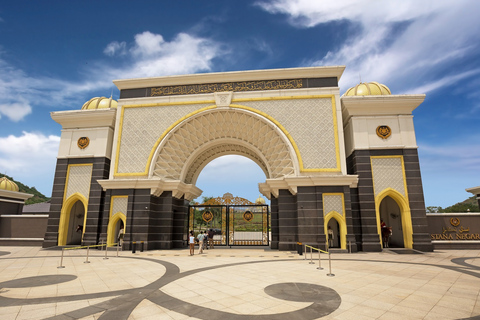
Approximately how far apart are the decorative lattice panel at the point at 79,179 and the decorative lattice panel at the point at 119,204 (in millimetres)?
2521

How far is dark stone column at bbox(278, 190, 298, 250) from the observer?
1552 centimetres

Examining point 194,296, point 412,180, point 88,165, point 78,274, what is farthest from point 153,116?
point 412,180

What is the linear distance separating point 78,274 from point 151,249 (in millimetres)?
8296

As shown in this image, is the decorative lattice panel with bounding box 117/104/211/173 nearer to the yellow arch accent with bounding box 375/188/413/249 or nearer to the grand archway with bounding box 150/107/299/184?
the grand archway with bounding box 150/107/299/184

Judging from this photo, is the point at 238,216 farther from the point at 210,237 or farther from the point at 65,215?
the point at 65,215

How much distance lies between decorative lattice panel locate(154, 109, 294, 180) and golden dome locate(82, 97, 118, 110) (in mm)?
6216

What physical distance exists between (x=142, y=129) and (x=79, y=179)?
18.7ft

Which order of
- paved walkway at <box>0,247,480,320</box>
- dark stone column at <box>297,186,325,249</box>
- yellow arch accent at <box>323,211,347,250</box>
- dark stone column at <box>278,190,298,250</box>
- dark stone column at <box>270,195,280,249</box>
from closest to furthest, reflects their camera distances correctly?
paved walkway at <box>0,247,480,320</box>
dark stone column at <box>297,186,325,249</box>
yellow arch accent at <box>323,211,347,250</box>
dark stone column at <box>278,190,298,250</box>
dark stone column at <box>270,195,280,249</box>

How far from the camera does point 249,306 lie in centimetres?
518

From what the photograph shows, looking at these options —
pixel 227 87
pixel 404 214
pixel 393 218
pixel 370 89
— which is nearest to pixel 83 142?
pixel 227 87

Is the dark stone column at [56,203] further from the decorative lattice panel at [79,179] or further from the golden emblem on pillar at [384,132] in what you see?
the golden emblem on pillar at [384,132]

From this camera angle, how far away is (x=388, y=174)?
52.1 ft

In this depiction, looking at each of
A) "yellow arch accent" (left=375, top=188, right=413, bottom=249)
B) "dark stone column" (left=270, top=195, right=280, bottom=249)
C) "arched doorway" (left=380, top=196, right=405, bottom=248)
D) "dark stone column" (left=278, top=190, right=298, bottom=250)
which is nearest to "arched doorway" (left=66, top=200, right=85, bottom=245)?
"dark stone column" (left=270, top=195, right=280, bottom=249)

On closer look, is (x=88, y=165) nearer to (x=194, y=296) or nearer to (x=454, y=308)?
(x=194, y=296)
